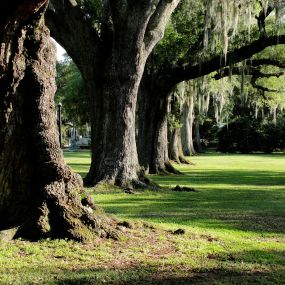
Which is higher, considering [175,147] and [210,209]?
[175,147]

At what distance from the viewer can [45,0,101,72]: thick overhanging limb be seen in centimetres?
1366

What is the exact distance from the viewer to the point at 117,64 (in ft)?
43.8

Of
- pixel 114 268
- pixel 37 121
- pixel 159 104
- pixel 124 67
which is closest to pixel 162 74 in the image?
pixel 159 104

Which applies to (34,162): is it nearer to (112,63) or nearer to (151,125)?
(112,63)

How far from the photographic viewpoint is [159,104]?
2162 centimetres

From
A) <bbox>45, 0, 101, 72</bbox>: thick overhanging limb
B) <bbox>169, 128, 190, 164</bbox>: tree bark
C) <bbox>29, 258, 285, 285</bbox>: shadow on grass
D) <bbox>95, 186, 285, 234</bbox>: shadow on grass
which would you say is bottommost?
<bbox>95, 186, 285, 234</bbox>: shadow on grass

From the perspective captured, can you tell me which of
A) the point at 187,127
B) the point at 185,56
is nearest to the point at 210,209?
the point at 185,56

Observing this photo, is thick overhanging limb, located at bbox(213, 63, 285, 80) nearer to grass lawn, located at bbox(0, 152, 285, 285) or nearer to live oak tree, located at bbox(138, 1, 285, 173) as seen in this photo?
live oak tree, located at bbox(138, 1, 285, 173)

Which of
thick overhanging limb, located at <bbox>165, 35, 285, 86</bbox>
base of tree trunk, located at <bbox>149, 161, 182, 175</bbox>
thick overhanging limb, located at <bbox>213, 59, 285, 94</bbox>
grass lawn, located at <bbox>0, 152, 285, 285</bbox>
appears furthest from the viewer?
thick overhanging limb, located at <bbox>213, 59, 285, 94</bbox>

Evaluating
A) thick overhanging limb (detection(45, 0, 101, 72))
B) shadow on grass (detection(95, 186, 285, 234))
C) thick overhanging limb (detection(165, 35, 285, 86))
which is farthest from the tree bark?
thick overhanging limb (detection(45, 0, 101, 72))

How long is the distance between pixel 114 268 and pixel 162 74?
16.5 m

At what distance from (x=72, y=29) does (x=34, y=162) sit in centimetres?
798

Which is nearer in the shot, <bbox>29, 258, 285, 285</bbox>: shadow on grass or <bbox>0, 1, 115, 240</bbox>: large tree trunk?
<bbox>29, 258, 285, 285</bbox>: shadow on grass

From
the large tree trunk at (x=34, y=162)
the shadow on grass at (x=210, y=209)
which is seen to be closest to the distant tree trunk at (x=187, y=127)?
the shadow on grass at (x=210, y=209)
